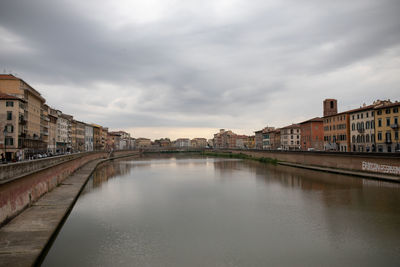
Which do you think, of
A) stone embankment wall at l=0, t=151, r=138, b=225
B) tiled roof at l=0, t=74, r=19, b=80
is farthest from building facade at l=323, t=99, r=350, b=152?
tiled roof at l=0, t=74, r=19, b=80

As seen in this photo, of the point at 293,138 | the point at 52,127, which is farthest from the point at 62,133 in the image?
the point at 293,138

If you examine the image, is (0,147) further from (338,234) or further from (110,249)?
(338,234)

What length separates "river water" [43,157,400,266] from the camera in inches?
426

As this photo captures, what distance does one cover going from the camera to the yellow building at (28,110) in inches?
1348

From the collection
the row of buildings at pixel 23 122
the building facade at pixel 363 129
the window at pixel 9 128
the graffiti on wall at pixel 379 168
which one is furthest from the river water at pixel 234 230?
the building facade at pixel 363 129

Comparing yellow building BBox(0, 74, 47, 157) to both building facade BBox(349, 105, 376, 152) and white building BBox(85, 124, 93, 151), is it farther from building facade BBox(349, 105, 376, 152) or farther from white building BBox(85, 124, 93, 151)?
building facade BBox(349, 105, 376, 152)

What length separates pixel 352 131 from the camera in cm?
4762

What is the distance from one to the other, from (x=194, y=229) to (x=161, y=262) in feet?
13.2

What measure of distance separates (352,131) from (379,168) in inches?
751

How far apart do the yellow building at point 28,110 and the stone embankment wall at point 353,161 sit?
37713mm

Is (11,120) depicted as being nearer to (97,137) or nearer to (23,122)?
(23,122)

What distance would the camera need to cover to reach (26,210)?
1555 cm

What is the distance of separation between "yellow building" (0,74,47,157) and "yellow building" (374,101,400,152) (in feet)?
149

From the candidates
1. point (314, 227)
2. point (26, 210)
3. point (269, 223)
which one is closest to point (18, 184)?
point (26, 210)
